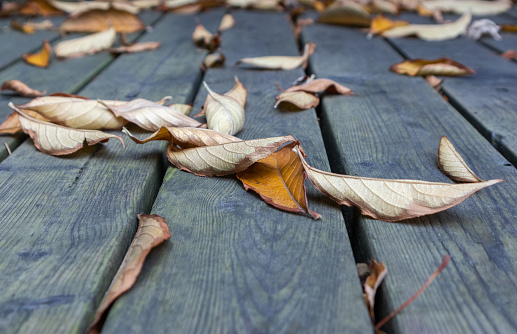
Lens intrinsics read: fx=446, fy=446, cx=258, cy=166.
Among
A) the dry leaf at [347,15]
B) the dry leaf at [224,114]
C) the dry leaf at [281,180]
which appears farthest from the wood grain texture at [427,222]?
the dry leaf at [347,15]

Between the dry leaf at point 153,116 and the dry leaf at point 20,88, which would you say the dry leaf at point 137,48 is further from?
the dry leaf at point 153,116

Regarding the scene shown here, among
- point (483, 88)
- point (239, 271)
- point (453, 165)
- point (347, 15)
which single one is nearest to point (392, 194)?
point (453, 165)

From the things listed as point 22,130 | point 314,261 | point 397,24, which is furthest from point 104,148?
point 397,24

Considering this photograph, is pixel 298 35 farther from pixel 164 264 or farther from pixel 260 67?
pixel 164 264

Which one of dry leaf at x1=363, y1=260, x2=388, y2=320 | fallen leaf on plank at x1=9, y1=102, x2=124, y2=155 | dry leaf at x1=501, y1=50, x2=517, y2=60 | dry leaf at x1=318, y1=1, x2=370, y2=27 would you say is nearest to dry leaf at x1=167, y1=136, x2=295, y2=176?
fallen leaf on plank at x1=9, y1=102, x2=124, y2=155

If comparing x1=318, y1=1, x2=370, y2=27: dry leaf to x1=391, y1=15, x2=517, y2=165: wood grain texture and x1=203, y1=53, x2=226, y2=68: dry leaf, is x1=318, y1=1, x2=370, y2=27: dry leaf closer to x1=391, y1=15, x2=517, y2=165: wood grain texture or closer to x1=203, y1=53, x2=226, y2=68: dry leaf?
x1=391, y1=15, x2=517, y2=165: wood grain texture

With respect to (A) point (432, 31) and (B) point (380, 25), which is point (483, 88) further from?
(B) point (380, 25)
